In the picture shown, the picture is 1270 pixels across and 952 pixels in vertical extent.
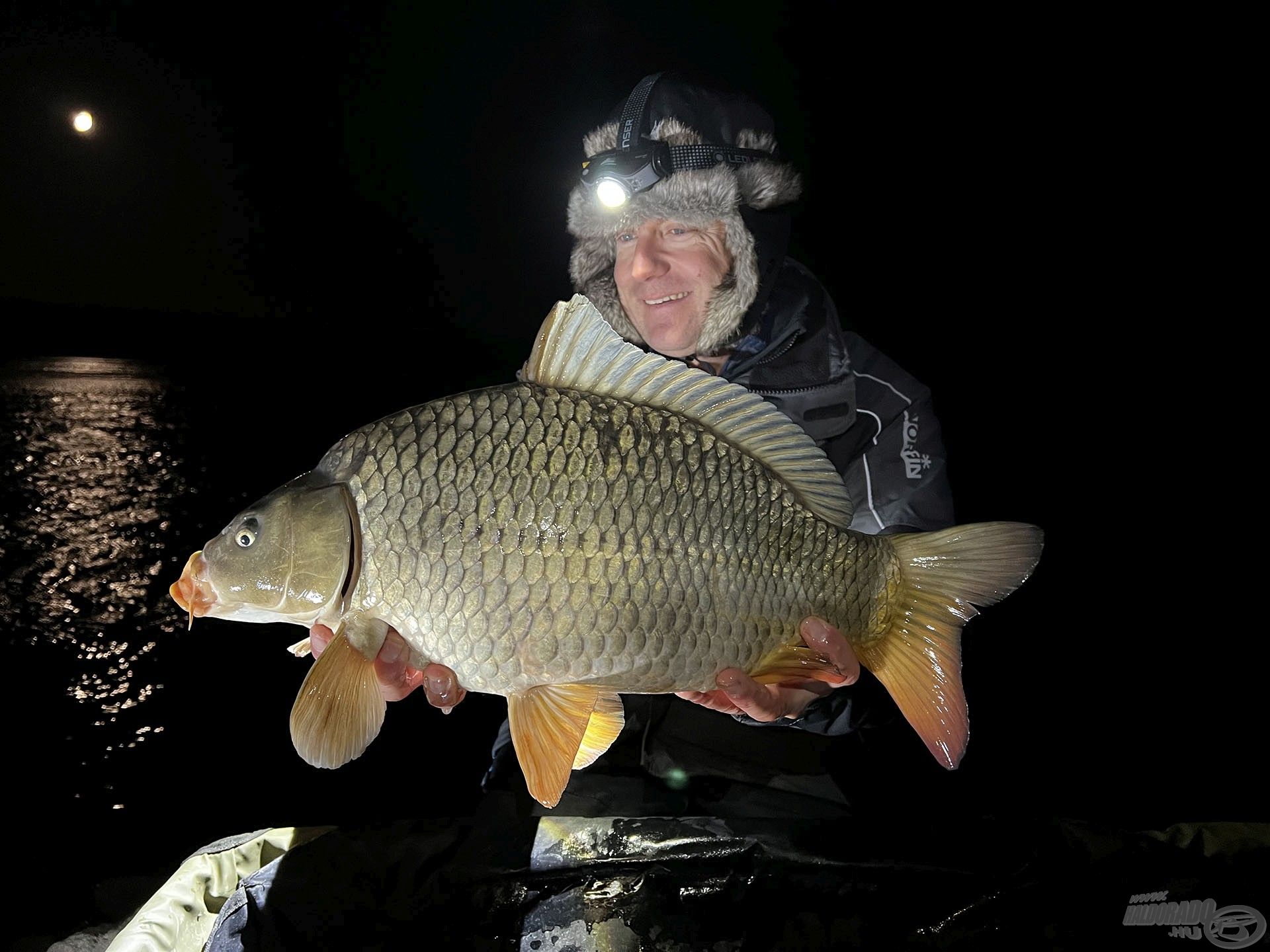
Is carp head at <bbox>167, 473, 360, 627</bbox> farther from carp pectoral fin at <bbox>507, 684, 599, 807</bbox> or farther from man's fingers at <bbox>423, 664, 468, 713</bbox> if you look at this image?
carp pectoral fin at <bbox>507, 684, 599, 807</bbox>

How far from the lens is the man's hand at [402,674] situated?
0.96 meters

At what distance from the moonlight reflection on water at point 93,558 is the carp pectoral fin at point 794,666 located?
3.04 metres

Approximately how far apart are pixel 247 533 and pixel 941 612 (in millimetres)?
1018

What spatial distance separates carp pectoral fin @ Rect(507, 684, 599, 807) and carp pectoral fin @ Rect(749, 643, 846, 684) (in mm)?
265

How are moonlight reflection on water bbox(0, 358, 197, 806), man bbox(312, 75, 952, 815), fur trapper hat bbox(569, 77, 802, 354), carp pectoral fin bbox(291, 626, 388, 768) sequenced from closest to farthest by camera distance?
carp pectoral fin bbox(291, 626, 388, 768) → man bbox(312, 75, 952, 815) → fur trapper hat bbox(569, 77, 802, 354) → moonlight reflection on water bbox(0, 358, 197, 806)

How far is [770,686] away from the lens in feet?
4.36

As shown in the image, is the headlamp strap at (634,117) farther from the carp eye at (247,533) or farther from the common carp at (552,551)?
the carp eye at (247,533)

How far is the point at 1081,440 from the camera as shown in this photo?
35.4ft

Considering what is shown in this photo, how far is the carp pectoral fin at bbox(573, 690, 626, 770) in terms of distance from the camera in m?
1.14

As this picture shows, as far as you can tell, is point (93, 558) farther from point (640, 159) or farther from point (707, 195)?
point (707, 195)
